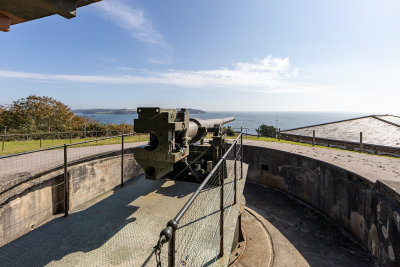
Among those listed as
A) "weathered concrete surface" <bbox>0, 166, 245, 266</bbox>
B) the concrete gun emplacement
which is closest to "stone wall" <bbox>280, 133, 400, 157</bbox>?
"weathered concrete surface" <bbox>0, 166, 245, 266</bbox>

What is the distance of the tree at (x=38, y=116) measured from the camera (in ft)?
59.5

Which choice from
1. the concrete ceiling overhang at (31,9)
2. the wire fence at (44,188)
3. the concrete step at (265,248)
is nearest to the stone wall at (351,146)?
the concrete step at (265,248)

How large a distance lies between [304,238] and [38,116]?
23.5 m

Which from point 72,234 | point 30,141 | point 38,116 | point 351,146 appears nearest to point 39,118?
point 38,116

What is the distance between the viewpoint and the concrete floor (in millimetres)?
5008

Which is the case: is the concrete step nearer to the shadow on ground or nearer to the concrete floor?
the concrete floor

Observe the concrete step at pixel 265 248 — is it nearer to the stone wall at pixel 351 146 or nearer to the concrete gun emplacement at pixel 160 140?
the concrete gun emplacement at pixel 160 140

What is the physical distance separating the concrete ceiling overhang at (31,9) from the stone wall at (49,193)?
438 cm

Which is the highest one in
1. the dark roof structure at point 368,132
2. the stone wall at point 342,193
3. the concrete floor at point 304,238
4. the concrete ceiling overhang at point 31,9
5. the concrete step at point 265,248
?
the concrete ceiling overhang at point 31,9

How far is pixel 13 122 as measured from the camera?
719 inches

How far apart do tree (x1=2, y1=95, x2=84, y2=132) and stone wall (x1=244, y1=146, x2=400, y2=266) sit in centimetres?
1794

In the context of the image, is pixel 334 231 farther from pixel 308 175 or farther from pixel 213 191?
pixel 213 191

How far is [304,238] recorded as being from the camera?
5.92 meters

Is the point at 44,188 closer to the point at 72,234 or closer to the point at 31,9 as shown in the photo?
the point at 72,234
